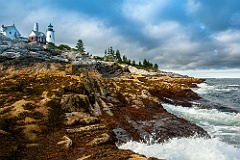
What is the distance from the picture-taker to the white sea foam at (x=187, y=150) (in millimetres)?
13062

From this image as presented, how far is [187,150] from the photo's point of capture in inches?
547

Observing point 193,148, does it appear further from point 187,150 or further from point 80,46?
point 80,46

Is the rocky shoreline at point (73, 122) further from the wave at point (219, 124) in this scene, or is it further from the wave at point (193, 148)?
the wave at point (219, 124)

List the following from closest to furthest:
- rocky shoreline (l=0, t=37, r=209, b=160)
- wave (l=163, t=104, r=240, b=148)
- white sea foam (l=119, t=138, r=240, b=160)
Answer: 1. rocky shoreline (l=0, t=37, r=209, b=160)
2. white sea foam (l=119, t=138, r=240, b=160)
3. wave (l=163, t=104, r=240, b=148)

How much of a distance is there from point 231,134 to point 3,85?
25127mm

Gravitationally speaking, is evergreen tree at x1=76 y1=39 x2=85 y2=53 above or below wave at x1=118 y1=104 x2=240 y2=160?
above

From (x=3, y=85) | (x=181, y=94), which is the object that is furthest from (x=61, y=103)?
(x=181, y=94)

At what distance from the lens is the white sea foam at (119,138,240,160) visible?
13062 mm

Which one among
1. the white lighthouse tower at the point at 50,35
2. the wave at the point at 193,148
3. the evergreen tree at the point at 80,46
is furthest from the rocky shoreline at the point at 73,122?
the white lighthouse tower at the point at 50,35

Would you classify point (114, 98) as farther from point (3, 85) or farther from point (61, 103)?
point (3, 85)

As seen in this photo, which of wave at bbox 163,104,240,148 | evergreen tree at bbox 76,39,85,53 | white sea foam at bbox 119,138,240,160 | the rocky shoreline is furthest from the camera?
evergreen tree at bbox 76,39,85,53

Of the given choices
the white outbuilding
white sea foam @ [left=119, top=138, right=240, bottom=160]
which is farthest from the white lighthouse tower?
white sea foam @ [left=119, top=138, right=240, bottom=160]

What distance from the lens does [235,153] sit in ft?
47.5

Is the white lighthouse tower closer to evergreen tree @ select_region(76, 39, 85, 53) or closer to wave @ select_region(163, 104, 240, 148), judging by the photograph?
evergreen tree @ select_region(76, 39, 85, 53)
